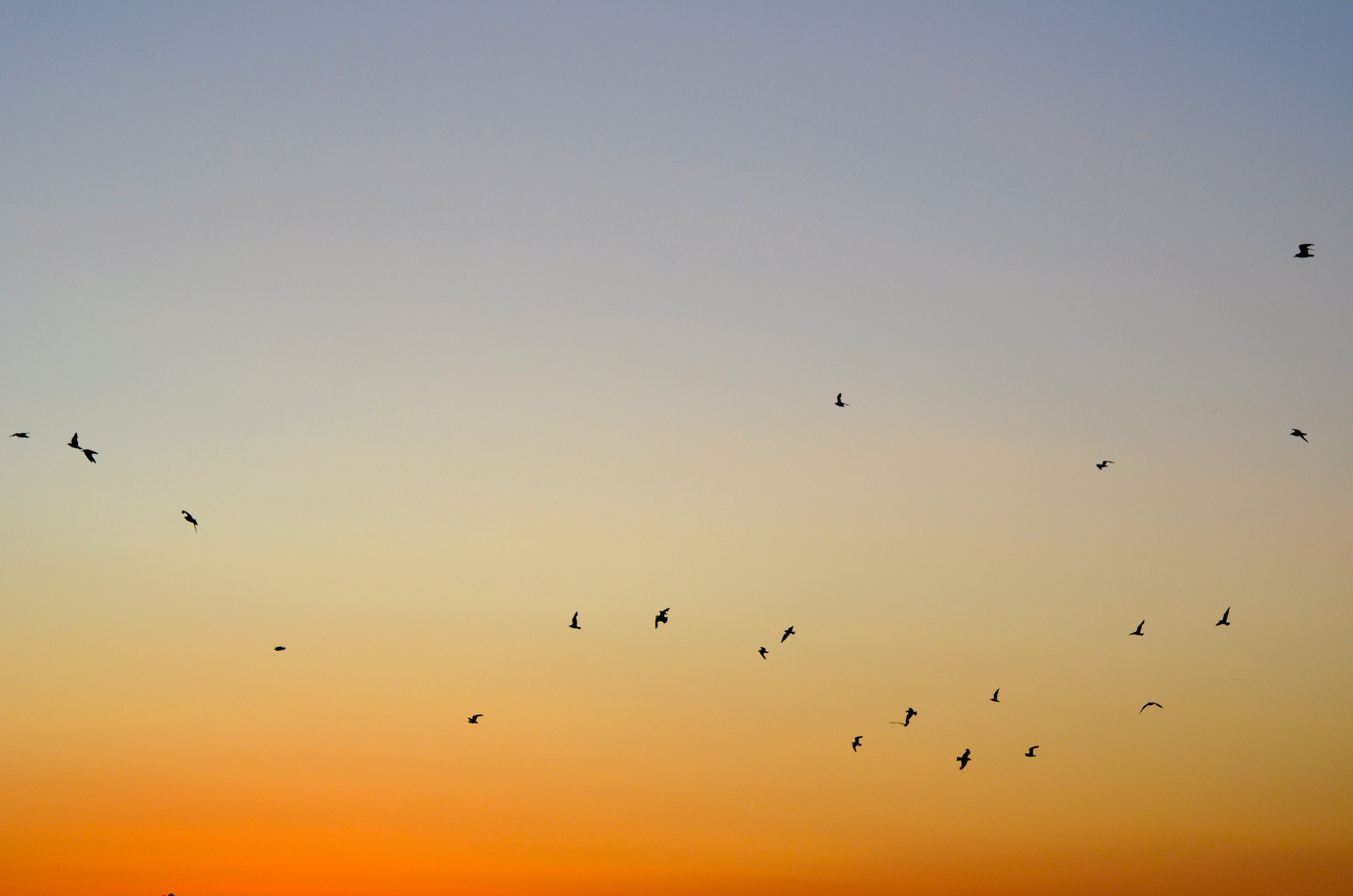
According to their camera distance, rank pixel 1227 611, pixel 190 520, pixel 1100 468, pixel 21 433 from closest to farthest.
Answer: pixel 21 433 < pixel 190 520 < pixel 1227 611 < pixel 1100 468

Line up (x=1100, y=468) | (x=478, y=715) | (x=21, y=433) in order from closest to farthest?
(x=21, y=433)
(x=1100, y=468)
(x=478, y=715)

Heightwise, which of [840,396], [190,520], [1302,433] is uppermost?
[840,396]

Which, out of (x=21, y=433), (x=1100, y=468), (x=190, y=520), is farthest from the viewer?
(x=1100, y=468)

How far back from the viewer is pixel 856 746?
10106 cm

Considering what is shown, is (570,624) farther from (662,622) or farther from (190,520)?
(190,520)

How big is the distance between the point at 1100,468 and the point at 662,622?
33126 mm

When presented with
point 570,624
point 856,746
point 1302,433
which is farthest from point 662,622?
point 1302,433

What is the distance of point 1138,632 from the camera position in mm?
99188

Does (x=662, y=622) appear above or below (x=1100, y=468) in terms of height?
below

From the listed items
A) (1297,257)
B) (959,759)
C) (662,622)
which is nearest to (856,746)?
(959,759)

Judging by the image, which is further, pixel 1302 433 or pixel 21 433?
pixel 1302 433

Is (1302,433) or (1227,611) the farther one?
(1227,611)

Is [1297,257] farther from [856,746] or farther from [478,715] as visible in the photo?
[478,715]

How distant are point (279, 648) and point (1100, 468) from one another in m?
59.1
